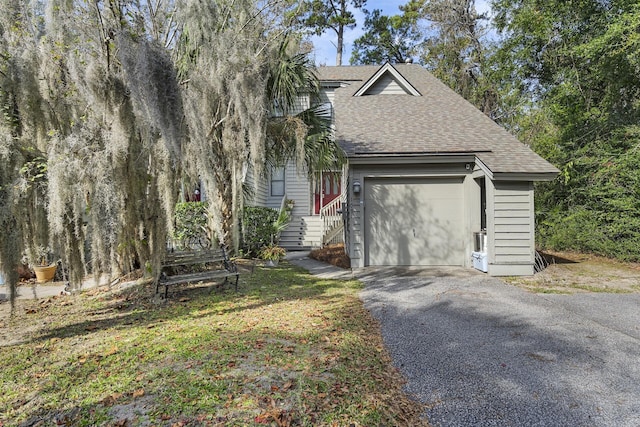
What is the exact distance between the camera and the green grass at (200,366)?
2.58m

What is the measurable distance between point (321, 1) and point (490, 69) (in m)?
14.1

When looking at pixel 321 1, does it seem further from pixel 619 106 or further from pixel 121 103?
pixel 121 103

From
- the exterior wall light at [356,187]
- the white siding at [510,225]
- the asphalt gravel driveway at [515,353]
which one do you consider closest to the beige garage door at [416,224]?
the exterior wall light at [356,187]

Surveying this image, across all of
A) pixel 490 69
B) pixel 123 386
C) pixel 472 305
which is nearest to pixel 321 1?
pixel 490 69

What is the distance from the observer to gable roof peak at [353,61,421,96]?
1149 centimetres

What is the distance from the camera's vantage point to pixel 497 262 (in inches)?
303

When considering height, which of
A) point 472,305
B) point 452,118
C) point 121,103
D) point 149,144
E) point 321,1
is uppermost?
point 321,1

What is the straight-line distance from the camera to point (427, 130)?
955 centimetres

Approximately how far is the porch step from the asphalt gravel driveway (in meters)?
6.49

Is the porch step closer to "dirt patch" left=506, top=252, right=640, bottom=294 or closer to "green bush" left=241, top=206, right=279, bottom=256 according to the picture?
"green bush" left=241, top=206, right=279, bottom=256

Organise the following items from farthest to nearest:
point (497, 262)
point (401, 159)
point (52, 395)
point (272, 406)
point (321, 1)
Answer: point (321, 1)
point (401, 159)
point (497, 262)
point (52, 395)
point (272, 406)

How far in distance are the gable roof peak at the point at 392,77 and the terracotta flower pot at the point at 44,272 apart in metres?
9.59

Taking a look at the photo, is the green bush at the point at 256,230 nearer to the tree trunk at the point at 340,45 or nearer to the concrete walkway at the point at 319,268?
the concrete walkway at the point at 319,268

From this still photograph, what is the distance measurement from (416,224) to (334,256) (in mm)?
2636
